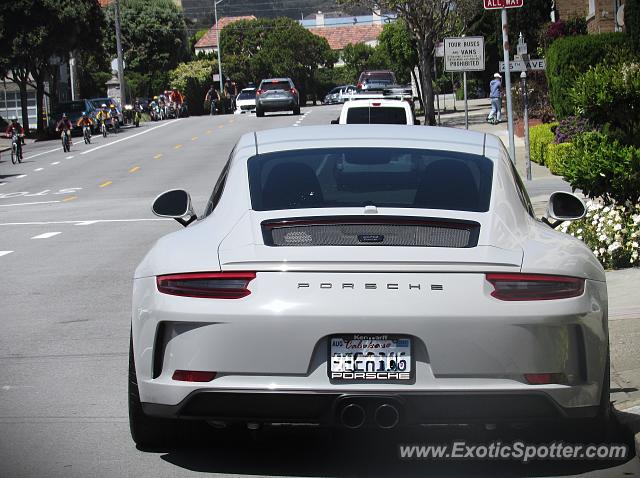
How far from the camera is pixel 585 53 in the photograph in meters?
29.0

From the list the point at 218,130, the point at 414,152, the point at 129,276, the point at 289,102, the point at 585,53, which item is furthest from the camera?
the point at 289,102

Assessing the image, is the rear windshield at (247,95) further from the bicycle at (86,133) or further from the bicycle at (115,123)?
the bicycle at (86,133)

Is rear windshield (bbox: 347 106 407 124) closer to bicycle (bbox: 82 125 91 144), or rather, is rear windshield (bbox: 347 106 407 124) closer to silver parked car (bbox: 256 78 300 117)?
bicycle (bbox: 82 125 91 144)

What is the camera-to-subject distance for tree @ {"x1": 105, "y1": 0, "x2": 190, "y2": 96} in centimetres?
10219

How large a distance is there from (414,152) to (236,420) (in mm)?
1880

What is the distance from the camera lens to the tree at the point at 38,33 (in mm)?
60906

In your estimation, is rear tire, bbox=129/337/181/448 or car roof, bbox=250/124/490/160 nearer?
rear tire, bbox=129/337/181/448

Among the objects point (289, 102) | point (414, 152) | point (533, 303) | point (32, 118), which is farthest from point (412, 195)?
point (32, 118)

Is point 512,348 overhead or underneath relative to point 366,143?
underneath

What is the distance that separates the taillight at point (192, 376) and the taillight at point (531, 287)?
1266mm

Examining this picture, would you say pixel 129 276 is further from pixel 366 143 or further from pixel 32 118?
pixel 32 118

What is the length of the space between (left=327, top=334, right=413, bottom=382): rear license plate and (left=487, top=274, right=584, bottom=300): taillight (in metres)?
0.46

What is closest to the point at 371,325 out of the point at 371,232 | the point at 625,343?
the point at 371,232

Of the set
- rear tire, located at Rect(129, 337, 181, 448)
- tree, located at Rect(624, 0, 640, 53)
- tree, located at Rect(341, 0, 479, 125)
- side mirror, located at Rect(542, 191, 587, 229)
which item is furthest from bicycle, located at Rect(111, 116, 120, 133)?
rear tire, located at Rect(129, 337, 181, 448)
